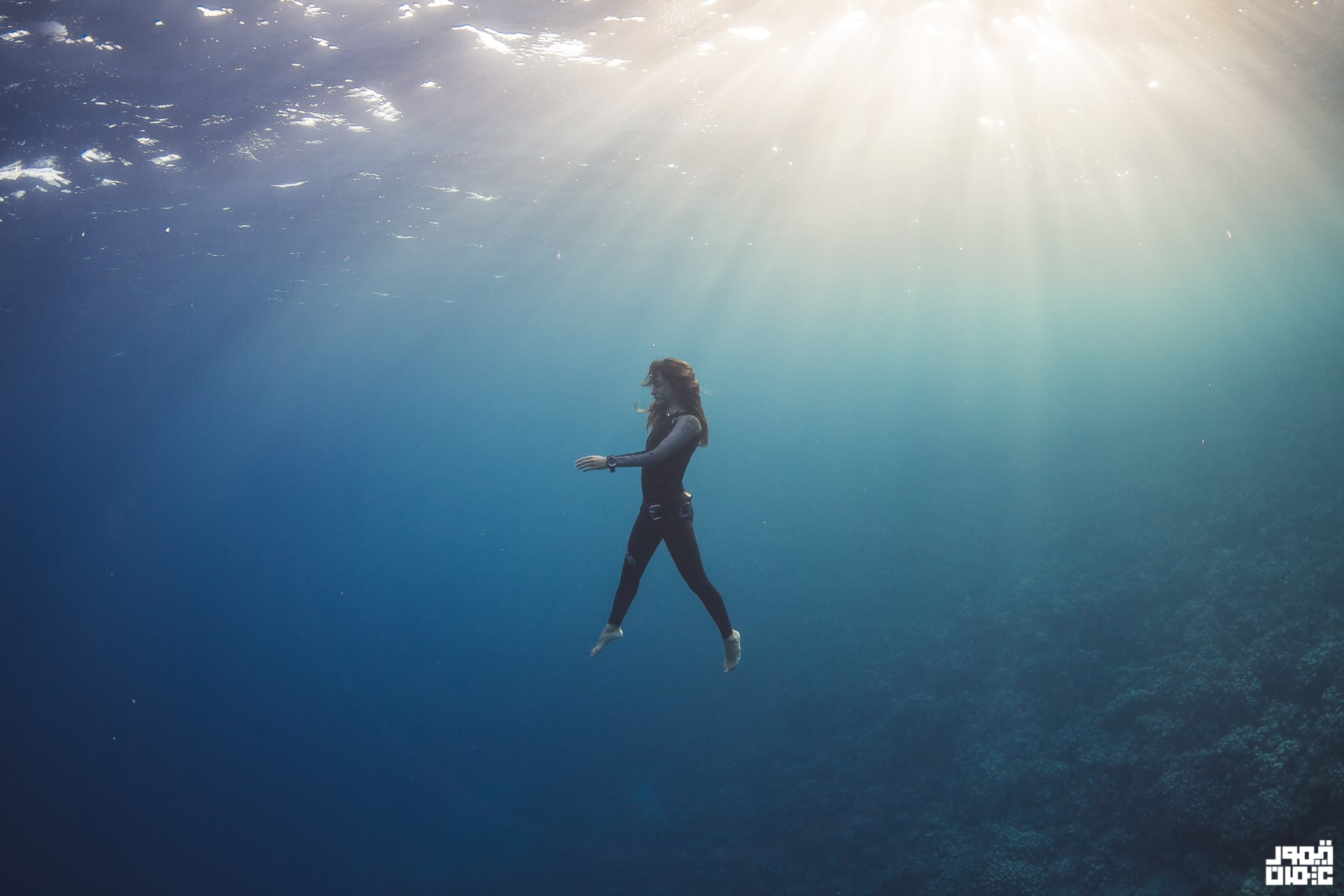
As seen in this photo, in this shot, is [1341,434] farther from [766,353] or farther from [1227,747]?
[766,353]

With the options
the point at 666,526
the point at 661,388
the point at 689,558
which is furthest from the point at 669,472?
the point at 689,558

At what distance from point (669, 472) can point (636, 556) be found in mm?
813

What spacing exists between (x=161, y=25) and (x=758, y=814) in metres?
16.2

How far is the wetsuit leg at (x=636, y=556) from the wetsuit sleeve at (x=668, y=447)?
57cm

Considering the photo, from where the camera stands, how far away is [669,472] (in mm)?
4641

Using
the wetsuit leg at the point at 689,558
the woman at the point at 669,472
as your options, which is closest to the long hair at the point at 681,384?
the woman at the point at 669,472

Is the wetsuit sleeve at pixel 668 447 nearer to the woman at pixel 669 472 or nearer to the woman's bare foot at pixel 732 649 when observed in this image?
the woman at pixel 669 472

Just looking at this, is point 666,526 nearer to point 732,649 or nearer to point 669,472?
point 669,472

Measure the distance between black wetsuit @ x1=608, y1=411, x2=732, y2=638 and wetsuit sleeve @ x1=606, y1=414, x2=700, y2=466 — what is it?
0.09 feet

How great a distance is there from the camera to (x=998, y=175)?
51.0 ft

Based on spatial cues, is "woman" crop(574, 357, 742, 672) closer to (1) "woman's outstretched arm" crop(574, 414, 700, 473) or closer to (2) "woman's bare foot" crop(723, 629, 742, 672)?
(1) "woman's outstretched arm" crop(574, 414, 700, 473)

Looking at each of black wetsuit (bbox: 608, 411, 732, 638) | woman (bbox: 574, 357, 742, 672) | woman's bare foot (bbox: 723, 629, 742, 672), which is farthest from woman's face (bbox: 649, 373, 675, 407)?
woman's bare foot (bbox: 723, 629, 742, 672)

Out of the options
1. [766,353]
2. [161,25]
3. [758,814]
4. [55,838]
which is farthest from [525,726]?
[766,353]

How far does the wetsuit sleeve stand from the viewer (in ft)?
13.9
